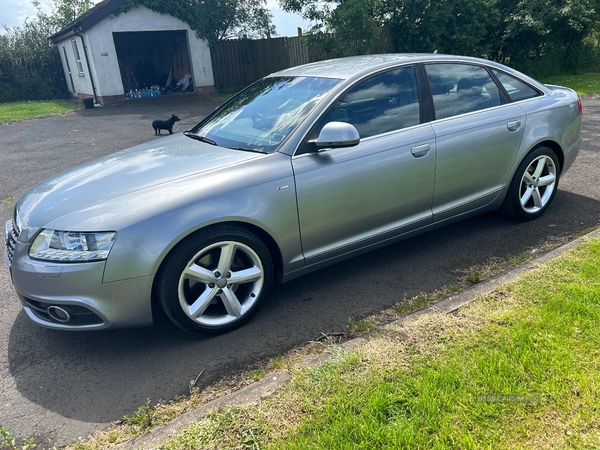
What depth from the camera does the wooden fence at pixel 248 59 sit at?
19822 millimetres

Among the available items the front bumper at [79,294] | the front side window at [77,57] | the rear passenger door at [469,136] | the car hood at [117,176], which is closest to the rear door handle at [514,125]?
the rear passenger door at [469,136]

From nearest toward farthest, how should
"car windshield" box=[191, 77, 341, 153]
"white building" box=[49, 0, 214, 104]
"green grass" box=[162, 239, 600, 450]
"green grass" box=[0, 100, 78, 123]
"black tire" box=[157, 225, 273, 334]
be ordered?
"green grass" box=[162, 239, 600, 450]
"black tire" box=[157, 225, 273, 334]
"car windshield" box=[191, 77, 341, 153]
"green grass" box=[0, 100, 78, 123]
"white building" box=[49, 0, 214, 104]

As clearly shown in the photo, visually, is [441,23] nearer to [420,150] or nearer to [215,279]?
[420,150]

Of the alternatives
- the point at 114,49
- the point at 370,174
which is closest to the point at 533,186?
the point at 370,174

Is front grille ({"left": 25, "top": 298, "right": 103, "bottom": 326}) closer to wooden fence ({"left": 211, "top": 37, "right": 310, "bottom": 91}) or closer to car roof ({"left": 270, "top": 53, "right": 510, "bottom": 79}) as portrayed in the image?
car roof ({"left": 270, "top": 53, "right": 510, "bottom": 79})

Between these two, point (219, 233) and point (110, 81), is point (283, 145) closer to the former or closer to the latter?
point (219, 233)

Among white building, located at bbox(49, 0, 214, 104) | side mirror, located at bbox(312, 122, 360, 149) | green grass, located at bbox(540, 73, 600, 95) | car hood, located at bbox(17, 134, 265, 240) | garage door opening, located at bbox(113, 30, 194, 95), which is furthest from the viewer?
garage door opening, located at bbox(113, 30, 194, 95)

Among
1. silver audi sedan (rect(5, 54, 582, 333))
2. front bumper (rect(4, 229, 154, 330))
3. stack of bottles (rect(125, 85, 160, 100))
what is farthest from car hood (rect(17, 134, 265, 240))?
stack of bottles (rect(125, 85, 160, 100))

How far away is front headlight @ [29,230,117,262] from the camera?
9.25 feet

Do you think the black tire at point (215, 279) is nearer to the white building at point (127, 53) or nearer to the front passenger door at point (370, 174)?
the front passenger door at point (370, 174)

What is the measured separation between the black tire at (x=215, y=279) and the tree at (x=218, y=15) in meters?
17.8

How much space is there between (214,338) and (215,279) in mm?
412

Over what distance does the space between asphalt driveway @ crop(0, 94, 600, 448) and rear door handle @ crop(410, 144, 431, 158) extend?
93 centimetres

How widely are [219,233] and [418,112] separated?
198 centimetres
